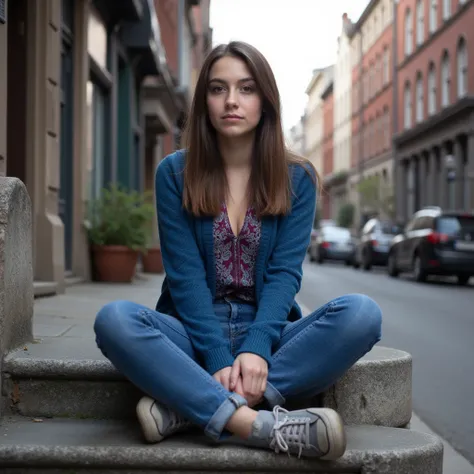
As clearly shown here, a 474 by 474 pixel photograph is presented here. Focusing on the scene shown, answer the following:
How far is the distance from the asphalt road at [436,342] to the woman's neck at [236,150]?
73.0 inches

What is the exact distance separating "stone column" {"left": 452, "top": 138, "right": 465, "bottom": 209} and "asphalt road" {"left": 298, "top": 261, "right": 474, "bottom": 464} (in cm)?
1371

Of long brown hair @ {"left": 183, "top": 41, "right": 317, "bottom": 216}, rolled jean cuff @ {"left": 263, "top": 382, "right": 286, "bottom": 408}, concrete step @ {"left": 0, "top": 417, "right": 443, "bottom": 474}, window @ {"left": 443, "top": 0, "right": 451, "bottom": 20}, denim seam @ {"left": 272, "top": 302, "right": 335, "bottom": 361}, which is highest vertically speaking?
window @ {"left": 443, "top": 0, "right": 451, "bottom": 20}

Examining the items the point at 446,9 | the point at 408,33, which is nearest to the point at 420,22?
the point at 408,33

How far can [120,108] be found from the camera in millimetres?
13711

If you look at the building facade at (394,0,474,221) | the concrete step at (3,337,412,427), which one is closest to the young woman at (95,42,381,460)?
the concrete step at (3,337,412,427)

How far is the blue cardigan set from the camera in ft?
9.88

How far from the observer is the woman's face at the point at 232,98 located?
3193 millimetres

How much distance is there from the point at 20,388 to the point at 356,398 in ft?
4.42

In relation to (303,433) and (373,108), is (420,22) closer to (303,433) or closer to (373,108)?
(373,108)

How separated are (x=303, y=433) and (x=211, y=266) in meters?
0.81

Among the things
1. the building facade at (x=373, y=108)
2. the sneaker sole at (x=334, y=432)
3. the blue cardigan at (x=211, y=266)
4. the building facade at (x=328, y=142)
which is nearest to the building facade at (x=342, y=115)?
the building facade at (x=373, y=108)

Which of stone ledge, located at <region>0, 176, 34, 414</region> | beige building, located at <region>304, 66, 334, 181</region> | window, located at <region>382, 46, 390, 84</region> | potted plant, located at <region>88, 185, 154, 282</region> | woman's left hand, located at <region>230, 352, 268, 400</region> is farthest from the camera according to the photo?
beige building, located at <region>304, 66, 334, 181</region>

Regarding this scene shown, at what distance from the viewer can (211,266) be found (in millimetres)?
3219

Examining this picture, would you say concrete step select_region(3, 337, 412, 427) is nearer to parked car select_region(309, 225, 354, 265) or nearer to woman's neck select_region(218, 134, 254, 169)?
woman's neck select_region(218, 134, 254, 169)
